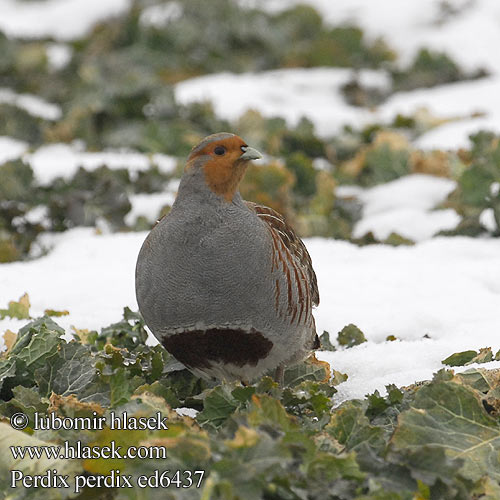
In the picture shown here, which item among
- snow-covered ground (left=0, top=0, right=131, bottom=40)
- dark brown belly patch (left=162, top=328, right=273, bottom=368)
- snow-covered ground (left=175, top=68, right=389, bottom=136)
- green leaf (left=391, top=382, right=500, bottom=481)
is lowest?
green leaf (left=391, top=382, right=500, bottom=481)

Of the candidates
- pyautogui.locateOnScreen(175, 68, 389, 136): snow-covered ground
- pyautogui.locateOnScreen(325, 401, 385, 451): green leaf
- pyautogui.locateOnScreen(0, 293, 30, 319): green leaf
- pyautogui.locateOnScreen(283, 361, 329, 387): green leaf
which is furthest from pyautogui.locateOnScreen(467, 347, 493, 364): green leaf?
pyautogui.locateOnScreen(175, 68, 389, 136): snow-covered ground

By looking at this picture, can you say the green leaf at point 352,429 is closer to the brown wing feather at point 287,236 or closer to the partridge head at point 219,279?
the partridge head at point 219,279

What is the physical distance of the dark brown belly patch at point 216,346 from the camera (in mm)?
3455

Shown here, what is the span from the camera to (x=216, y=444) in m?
2.41

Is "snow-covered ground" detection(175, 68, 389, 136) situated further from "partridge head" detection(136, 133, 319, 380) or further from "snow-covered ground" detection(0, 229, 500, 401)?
"partridge head" detection(136, 133, 319, 380)

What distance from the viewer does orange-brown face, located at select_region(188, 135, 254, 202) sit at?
3561 millimetres

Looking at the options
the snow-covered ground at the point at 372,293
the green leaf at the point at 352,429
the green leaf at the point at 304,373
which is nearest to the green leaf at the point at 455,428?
the green leaf at the point at 352,429

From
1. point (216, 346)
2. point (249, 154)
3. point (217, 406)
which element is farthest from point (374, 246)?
point (217, 406)

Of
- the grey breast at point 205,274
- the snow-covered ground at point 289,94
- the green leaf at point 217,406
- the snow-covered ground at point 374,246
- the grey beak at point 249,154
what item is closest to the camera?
A: the green leaf at point 217,406

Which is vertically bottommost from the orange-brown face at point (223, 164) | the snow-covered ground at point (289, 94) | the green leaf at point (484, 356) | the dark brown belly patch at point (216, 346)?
the green leaf at point (484, 356)

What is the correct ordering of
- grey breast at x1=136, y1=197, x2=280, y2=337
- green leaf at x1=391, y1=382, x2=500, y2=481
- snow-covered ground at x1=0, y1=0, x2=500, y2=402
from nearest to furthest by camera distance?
green leaf at x1=391, y1=382, x2=500, y2=481 → grey breast at x1=136, y1=197, x2=280, y2=337 → snow-covered ground at x1=0, y1=0, x2=500, y2=402

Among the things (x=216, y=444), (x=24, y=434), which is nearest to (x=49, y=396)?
(x=24, y=434)

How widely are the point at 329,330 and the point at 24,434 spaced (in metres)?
2.03

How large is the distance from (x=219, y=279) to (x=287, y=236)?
2.20 ft
